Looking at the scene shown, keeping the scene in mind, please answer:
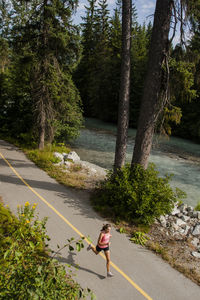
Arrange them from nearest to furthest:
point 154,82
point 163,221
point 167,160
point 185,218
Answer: point 154,82 → point 163,221 → point 185,218 → point 167,160

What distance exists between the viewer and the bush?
7879 mm

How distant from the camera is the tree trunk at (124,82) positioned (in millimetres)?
9031

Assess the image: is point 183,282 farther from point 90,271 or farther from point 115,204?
point 115,204

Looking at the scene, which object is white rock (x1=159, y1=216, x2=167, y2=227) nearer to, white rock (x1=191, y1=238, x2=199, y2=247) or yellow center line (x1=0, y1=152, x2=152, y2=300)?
white rock (x1=191, y1=238, x2=199, y2=247)

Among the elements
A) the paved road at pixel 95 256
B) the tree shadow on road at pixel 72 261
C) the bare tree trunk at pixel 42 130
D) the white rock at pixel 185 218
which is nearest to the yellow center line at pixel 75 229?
the paved road at pixel 95 256

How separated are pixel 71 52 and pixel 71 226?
12.5 meters

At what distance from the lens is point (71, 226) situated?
7.46 metres

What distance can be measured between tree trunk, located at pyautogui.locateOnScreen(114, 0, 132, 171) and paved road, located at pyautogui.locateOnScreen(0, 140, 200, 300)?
2708 millimetres

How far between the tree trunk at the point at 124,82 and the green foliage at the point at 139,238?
3290 millimetres

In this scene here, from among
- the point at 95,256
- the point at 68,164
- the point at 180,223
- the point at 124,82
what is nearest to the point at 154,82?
the point at 124,82

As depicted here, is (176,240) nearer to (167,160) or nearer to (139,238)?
(139,238)

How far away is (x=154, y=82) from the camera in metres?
8.34

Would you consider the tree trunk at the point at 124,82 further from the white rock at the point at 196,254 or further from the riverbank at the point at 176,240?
the white rock at the point at 196,254

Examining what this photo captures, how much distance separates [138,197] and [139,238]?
4.69 ft
